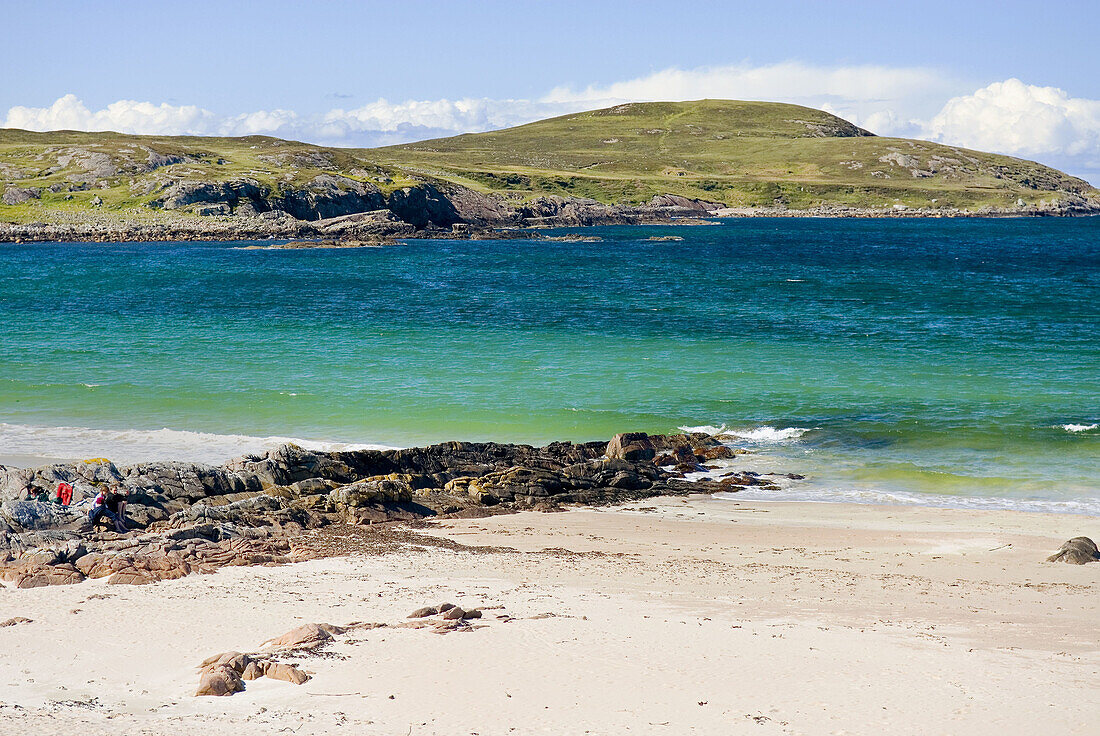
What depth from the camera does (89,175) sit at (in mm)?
122438

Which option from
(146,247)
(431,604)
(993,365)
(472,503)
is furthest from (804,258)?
(431,604)

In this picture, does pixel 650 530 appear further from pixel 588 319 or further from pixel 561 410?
pixel 588 319

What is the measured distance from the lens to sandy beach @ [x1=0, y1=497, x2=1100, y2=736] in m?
9.80

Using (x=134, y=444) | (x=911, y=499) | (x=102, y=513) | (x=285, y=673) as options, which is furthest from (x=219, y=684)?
(x=134, y=444)

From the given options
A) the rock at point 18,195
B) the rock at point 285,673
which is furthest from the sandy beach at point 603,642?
the rock at point 18,195

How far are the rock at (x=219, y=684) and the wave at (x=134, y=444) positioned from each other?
1423 centimetres

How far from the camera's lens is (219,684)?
10.2m

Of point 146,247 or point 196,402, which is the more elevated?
point 146,247

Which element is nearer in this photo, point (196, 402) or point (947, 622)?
point (947, 622)

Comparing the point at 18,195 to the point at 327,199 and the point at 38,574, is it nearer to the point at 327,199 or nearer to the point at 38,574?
the point at 327,199

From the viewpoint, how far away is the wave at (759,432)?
87.8 feet

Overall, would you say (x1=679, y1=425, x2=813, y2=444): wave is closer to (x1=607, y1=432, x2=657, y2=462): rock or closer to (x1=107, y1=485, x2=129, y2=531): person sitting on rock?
(x1=607, y1=432, x2=657, y2=462): rock

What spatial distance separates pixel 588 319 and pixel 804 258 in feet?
172

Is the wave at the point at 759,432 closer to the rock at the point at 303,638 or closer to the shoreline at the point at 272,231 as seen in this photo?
the rock at the point at 303,638
